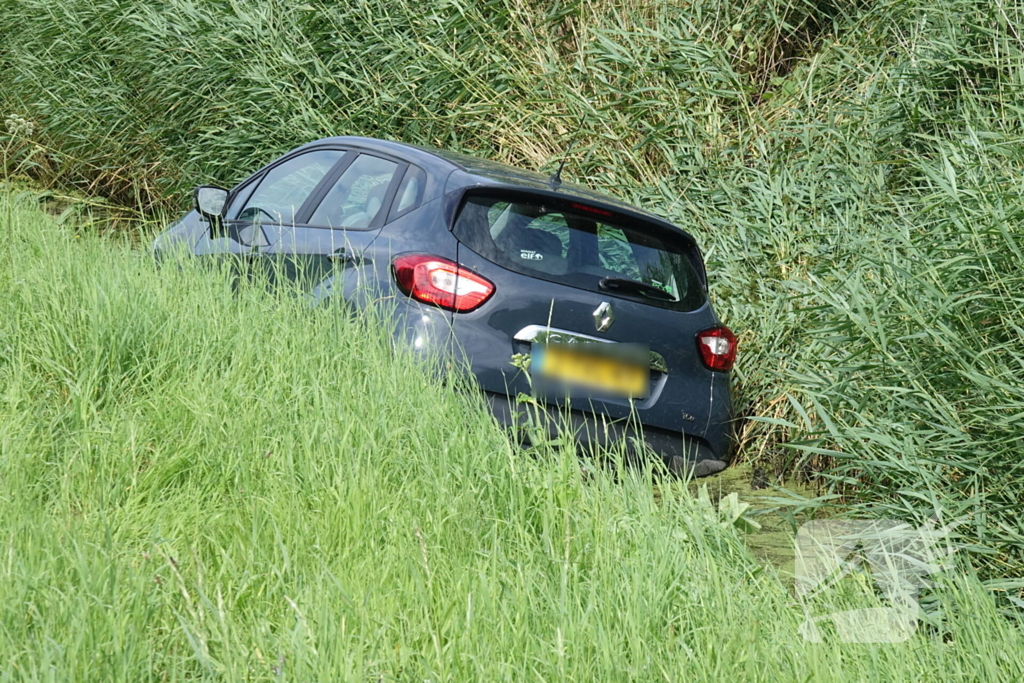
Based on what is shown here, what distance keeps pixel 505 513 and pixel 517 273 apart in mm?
1417

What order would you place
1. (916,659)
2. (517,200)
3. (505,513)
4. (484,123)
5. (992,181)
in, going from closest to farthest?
(916,659) < (505,513) < (992,181) < (517,200) < (484,123)

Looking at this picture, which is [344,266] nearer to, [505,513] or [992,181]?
[505,513]

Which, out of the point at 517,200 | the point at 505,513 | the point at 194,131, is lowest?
the point at 194,131

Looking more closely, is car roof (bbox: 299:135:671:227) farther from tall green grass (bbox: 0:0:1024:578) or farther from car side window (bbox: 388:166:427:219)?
tall green grass (bbox: 0:0:1024:578)

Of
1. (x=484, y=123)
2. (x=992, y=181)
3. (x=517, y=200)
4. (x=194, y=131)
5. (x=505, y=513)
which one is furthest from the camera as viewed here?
(x=194, y=131)

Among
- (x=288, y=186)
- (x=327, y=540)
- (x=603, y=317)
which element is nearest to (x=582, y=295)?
(x=603, y=317)

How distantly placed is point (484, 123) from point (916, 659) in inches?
279

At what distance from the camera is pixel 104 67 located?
10.9 m

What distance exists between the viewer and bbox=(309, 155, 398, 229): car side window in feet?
16.3

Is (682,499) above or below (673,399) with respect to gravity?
above

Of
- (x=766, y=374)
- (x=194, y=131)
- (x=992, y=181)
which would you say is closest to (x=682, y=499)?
(x=992, y=181)

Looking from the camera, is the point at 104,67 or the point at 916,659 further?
the point at 104,67

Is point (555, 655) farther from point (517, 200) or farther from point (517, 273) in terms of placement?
point (517, 200)

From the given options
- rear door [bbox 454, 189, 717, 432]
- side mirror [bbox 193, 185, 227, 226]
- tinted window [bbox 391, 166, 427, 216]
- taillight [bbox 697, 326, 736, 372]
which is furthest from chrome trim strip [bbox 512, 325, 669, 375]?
side mirror [bbox 193, 185, 227, 226]
